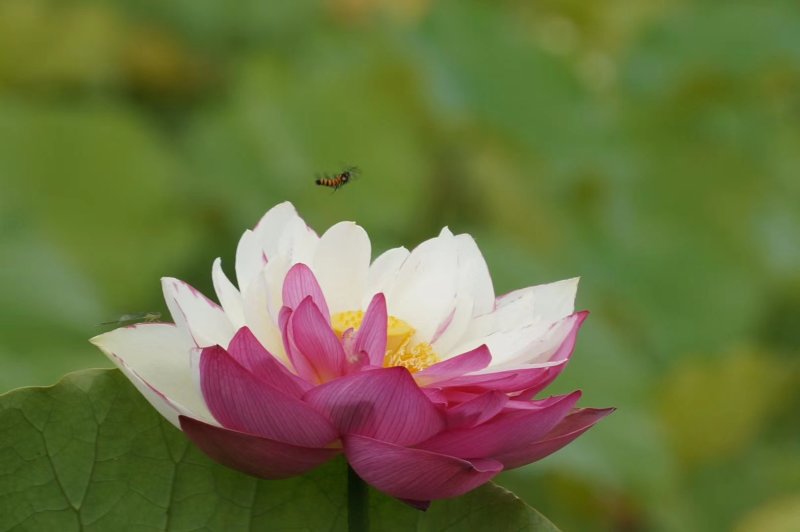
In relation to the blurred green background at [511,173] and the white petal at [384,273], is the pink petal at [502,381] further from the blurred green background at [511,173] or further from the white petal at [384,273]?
the blurred green background at [511,173]

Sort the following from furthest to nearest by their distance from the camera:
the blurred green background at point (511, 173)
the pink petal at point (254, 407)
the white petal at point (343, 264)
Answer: the blurred green background at point (511, 173) < the white petal at point (343, 264) < the pink petal at point (254, 407)

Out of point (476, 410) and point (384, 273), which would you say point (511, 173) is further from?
point (476, 410)

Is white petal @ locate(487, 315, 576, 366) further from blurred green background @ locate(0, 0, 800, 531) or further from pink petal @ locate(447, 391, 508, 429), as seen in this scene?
blurred green background @ locate(0, 0, 800, 531)

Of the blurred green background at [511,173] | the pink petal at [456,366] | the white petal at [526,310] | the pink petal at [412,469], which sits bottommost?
the pink petal at [412,469]

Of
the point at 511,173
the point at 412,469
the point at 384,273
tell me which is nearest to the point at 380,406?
the point at 412,469

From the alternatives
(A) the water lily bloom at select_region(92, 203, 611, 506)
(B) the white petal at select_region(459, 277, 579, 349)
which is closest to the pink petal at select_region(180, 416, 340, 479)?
(A) the water lily bloom at select_region(92, 203, 611, 506)

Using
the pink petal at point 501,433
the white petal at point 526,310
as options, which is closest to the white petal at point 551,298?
the white petal at point 526,310

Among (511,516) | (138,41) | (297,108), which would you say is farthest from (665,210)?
(511,516)
